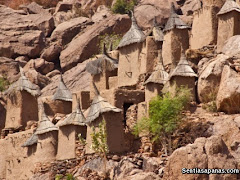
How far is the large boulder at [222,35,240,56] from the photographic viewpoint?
4075cm

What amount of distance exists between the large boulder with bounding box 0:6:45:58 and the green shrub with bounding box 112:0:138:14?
6.45 meters

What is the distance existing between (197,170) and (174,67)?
11603mm

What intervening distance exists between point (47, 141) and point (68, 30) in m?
21.4

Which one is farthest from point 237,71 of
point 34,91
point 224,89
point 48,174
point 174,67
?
point 34,91

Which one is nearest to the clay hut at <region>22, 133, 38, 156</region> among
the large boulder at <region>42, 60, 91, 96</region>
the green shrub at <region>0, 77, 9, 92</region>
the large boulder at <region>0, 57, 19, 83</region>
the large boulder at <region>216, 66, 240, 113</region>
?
the large boulder at <region>42, 60, 91, 96</region>

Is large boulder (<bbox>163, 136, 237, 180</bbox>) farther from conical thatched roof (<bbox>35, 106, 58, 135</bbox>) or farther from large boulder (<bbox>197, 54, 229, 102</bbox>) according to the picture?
conical thatched roof (<bbox>35, 106, 58, 135</bbox>)

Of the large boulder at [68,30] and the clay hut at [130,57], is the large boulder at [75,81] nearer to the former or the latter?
the large boulder at [68,30]

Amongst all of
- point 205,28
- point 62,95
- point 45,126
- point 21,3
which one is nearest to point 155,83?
point 205,28

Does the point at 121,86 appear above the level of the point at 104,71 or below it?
below

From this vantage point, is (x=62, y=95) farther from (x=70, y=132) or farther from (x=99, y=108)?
(x=99, y=108)

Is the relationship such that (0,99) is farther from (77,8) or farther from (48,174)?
(77,8)

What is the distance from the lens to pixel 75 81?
183 feet

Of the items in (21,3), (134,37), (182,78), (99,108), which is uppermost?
(21,3)

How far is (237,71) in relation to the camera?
39250mm
